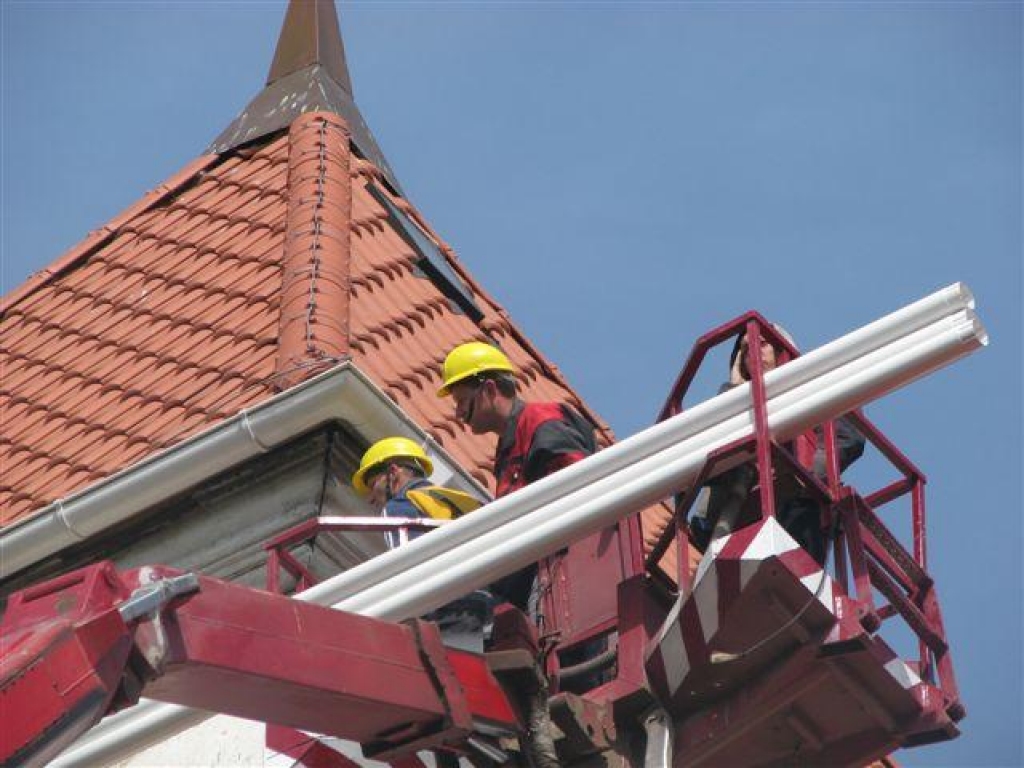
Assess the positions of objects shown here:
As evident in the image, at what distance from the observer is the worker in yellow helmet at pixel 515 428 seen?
9.98 m

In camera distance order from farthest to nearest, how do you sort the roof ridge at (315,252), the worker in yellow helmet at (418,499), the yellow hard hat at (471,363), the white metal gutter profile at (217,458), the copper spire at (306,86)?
the copper spire at (306,86)
the roof ridge at (315,252)
the white metal gutter profile at (217,458)
the yellow hard hat at (471,363)
the worker in yellow helmet at (418,499)

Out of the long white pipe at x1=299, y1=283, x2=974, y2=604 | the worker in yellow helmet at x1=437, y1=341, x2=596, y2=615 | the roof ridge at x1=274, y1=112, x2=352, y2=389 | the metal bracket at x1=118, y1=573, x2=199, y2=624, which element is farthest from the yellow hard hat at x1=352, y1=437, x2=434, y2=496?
the metal bracket at x1=118, y1=573, x2=199, y2=624

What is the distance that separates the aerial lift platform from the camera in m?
8.48

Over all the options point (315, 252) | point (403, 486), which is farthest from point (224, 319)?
point (403, 486)

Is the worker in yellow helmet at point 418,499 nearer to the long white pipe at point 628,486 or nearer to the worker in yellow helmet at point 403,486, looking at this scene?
the worker in yellow helmet at point 403,486

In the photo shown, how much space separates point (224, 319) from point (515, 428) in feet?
12.8

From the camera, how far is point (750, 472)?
945 centimetres

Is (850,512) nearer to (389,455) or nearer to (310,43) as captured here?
(389,455)

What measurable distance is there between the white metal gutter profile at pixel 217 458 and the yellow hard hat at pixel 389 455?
0.28 metres

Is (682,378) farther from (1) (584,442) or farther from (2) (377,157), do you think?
(2) (377,157)

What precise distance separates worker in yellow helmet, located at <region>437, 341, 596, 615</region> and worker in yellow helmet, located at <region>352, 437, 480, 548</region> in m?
0.29

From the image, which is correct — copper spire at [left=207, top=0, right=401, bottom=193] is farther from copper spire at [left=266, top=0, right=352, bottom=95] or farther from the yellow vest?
the yellow vest

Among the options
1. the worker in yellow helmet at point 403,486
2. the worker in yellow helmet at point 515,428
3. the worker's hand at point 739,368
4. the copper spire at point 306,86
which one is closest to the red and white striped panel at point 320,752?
the worker in yellow helmet at point 515,428

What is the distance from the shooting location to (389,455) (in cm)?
1138
